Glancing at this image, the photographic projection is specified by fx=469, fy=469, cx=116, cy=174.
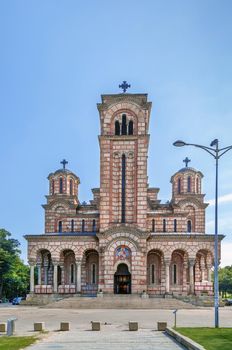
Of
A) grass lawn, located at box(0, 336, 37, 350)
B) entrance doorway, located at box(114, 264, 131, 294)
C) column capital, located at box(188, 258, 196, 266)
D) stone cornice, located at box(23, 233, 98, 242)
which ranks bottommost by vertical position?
entrance doorway, located at box(114, 264, 131, 294)

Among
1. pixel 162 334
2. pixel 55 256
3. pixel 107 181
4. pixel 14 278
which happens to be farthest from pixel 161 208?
pixel 162 334

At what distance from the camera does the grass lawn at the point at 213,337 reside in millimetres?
15109

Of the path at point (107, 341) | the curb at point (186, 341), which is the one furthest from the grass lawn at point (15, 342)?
the curb at point (186, 341)

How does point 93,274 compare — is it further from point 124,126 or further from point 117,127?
point 124,126

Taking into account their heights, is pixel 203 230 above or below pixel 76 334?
above

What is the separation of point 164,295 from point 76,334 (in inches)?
1322

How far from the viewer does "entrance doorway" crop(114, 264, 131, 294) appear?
2164 inches

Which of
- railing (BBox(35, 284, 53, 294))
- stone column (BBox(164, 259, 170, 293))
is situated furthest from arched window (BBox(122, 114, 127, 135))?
railing (BBox(35, 284, 53, 294))

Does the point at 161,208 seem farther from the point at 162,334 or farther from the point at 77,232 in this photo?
the point at 162,334

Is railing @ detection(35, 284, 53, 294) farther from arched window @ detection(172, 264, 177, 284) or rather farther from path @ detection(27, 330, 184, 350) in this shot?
path @ detection(27, 330, 184, 350)

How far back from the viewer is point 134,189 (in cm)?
5600

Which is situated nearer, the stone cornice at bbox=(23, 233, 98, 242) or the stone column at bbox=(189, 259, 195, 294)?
the stone column at bbox=(189, 259, 195, 294)

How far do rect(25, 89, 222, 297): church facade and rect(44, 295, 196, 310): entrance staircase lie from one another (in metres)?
4.34

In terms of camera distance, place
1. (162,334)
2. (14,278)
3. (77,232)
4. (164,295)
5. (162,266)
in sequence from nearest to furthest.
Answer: (162,334), (164,295), (162,266), (77,232), (14,278)
